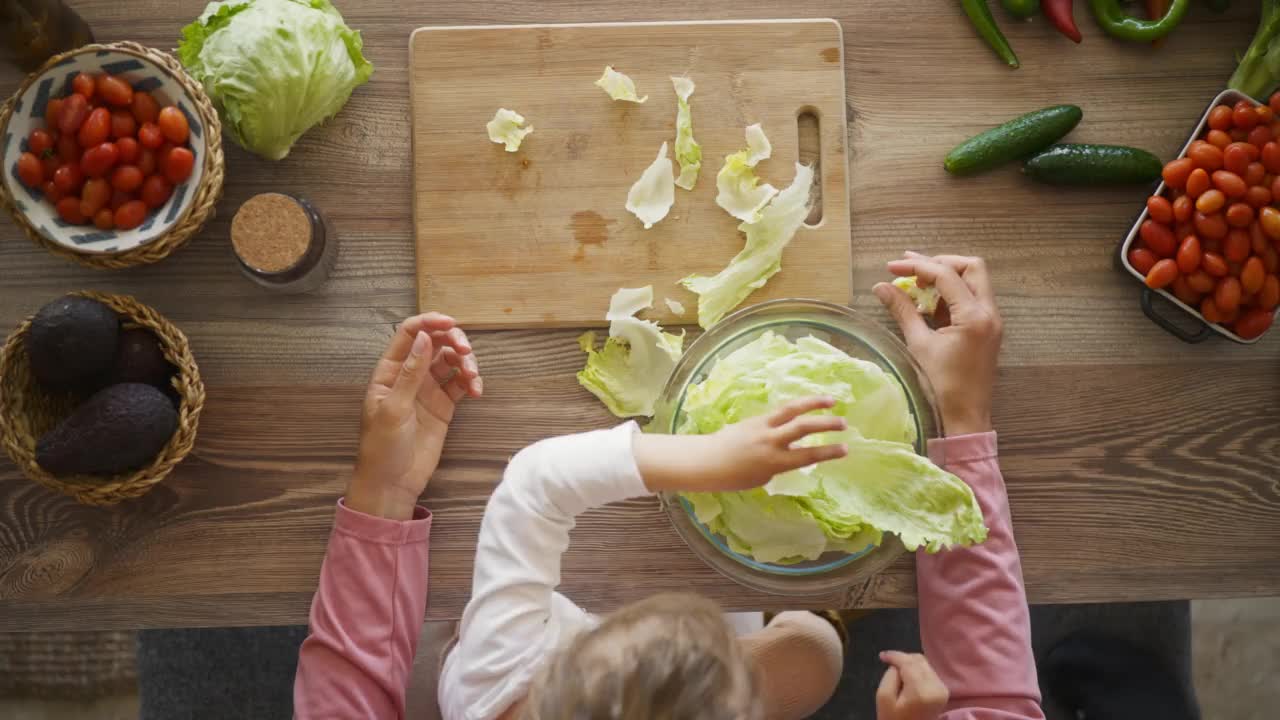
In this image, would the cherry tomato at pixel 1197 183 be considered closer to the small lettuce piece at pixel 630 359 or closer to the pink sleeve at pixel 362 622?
the small lettuce piece at pixel 630 359

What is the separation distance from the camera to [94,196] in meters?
1.28

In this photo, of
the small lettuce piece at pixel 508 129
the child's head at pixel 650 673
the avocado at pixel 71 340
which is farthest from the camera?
the small lettuce piece at pixel 508 129

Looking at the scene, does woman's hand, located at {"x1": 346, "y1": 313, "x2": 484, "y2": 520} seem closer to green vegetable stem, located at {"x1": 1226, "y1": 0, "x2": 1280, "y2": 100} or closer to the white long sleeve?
the white long sleeve

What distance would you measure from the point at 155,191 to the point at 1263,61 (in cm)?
170

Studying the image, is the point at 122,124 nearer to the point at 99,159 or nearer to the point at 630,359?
the point at 99,159

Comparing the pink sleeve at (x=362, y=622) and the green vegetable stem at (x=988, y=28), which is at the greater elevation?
the green vegetable stem at (x=988, y=28)

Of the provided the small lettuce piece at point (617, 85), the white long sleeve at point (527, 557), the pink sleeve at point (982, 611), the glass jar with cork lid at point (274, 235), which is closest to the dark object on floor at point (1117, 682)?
the pink sleeve at point (982, 611)

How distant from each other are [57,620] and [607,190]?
1.09m

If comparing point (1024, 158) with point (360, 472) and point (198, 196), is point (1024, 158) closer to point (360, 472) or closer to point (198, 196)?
point (360, 472)

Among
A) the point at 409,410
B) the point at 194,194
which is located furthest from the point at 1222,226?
the point at 194,194

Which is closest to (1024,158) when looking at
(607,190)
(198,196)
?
(607,190)

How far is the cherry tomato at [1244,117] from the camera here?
4.50 ft

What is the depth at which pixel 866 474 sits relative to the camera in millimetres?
1212

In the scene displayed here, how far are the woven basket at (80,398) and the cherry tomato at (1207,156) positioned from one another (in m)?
1.54
